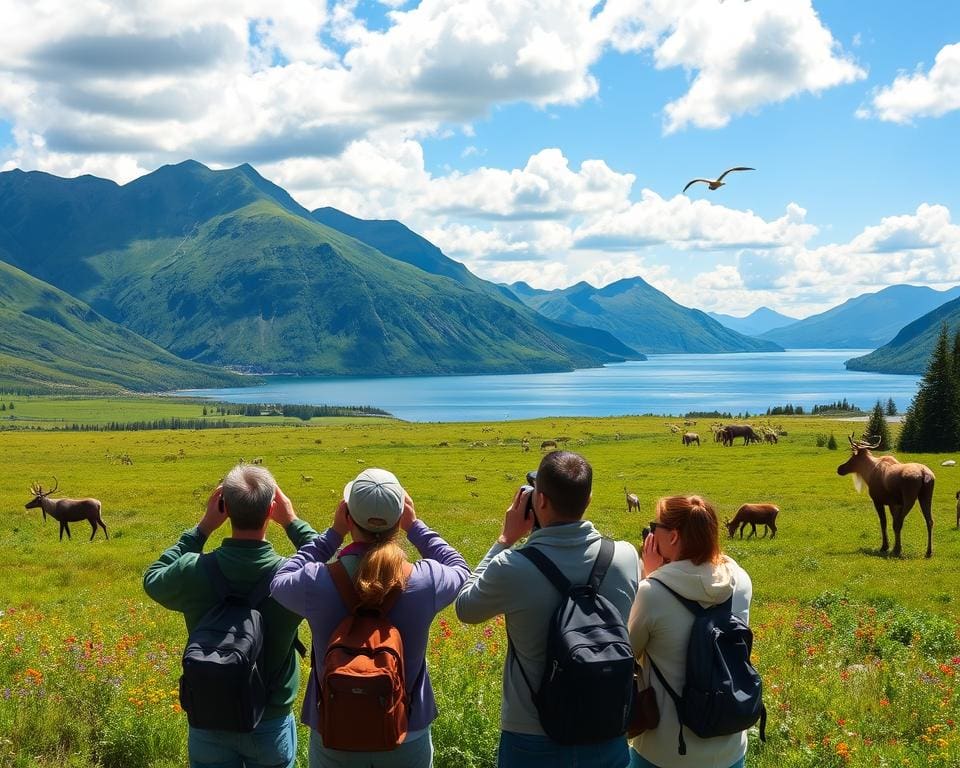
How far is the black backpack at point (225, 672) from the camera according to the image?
489cm

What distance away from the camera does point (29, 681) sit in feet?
26.5

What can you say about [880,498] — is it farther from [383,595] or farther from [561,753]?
[383,595]

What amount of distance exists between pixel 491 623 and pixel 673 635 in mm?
8828

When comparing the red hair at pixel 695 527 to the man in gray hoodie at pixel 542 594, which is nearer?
the man in gray hoodie at pixel 542 594

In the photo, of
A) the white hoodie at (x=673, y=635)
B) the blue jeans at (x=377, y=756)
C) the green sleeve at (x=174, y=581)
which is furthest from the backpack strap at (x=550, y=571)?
the green sleeve at (x=174, y=581)

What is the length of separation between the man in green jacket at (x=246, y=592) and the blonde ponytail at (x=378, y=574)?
91cm

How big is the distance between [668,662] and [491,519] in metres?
24.7

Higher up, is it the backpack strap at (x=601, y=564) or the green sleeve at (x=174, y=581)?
the backpack strap at (x=601, y=564)

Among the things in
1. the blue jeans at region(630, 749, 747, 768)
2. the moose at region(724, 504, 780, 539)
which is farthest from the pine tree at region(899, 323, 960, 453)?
the blue jeans at region(630, 749, 747, 768)

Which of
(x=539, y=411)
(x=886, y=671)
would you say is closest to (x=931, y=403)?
(x=886, y=671)

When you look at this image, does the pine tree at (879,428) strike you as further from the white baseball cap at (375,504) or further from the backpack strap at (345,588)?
the backpack strap at (345,588)

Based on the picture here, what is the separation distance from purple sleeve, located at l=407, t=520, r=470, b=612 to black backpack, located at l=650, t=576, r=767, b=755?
1.32 meters

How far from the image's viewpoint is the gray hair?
5.29 meters

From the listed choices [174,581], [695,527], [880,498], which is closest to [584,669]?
[695,527]
